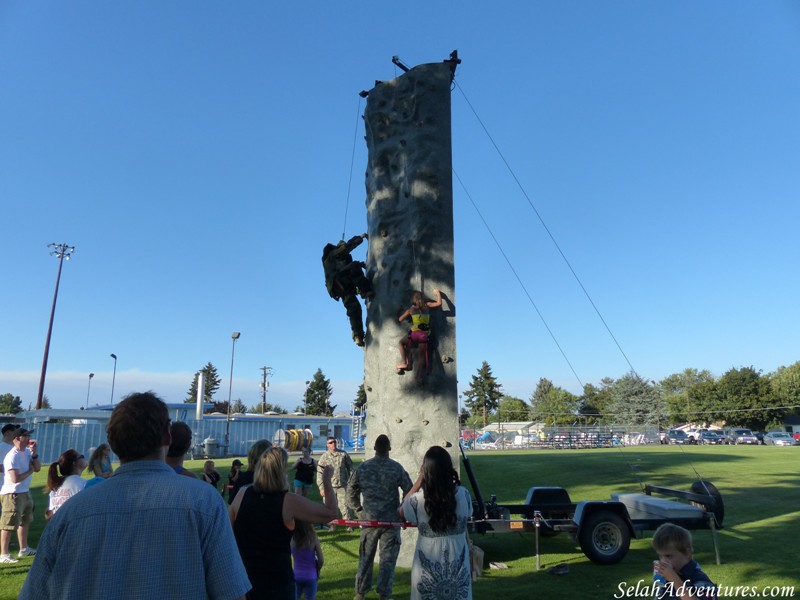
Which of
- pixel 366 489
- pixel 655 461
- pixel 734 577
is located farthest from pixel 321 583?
pixel 655 461

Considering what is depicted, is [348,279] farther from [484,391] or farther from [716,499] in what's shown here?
[484,391]

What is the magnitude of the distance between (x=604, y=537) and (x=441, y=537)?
4.92 m

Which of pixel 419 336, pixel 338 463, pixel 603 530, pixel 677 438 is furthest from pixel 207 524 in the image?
pixel 677 438

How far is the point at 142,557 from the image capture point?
6.52 feet

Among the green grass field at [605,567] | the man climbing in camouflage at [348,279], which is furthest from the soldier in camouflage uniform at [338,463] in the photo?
the man climbing in camouflage at [348,279]

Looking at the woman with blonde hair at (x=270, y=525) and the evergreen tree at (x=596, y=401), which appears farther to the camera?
the evergreen tree at (x=596, y=401)

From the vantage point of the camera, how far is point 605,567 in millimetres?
7875

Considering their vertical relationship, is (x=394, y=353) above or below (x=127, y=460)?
above

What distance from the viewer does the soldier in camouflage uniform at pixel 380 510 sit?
613 cm

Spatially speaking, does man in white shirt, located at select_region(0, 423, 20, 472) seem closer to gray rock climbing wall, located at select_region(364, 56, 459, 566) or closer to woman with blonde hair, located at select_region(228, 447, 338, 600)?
gray rock climbing wall, located at select_region(364, 56, 459, 566)

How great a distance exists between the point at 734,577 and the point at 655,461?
14670 millimetres

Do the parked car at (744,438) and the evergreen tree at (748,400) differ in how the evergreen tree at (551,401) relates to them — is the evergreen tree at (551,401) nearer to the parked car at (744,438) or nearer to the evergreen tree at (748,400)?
the evergreen tree at (748,400)

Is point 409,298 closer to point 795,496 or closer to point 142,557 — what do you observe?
point 142,557

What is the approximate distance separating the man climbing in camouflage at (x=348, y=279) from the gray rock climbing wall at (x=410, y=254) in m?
0.22
